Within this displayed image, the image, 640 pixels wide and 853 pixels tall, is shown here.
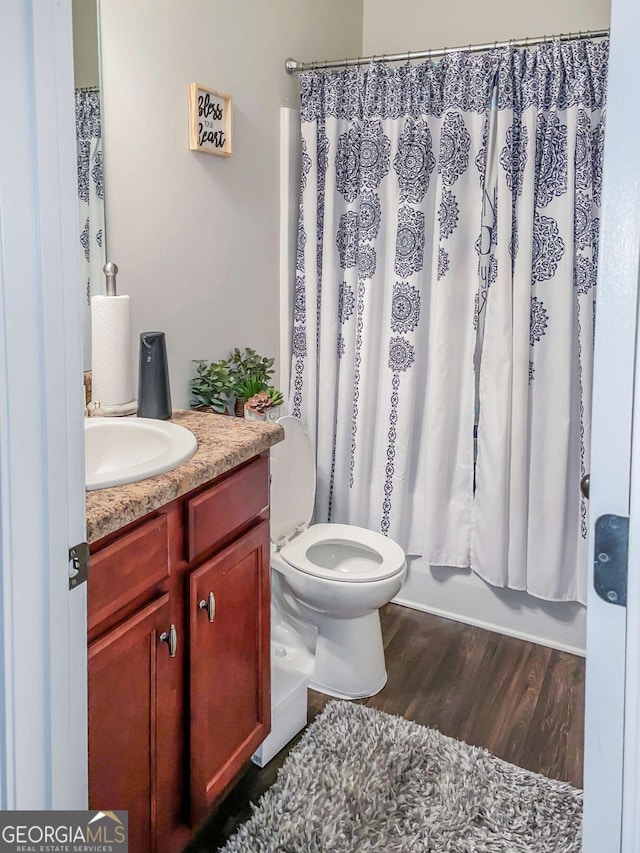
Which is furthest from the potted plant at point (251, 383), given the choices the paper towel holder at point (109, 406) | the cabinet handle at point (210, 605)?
the cabinet handle at point (210, 605)

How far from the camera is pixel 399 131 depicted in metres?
2.53

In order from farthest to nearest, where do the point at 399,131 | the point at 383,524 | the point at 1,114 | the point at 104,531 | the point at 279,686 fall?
the point at 383,524
the point at 399,131
the point at 279,686
the point at 104,531
the point at 1,114

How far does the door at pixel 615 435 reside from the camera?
0.79m

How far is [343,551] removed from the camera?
2562mm

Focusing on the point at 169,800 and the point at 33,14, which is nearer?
the point at 33,14

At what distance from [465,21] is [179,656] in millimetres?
2494

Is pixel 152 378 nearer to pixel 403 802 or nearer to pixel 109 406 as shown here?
pixel 109 406

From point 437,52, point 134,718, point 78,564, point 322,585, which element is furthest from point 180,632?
point 437,52

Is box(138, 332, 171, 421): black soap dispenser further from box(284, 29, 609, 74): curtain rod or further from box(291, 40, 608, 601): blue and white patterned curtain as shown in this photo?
box(284, 29, 609, 74): curtain rod

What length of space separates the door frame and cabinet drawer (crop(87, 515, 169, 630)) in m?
0.30

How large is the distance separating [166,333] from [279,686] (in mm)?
1055

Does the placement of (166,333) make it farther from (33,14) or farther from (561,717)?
(561,717)

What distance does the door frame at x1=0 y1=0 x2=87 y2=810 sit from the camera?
2.71 ft

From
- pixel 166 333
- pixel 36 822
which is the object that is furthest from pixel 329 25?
pixel 36 822
